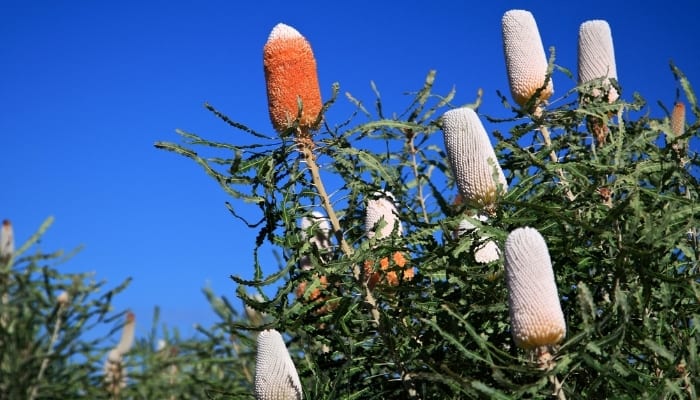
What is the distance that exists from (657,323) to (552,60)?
1.46 meters

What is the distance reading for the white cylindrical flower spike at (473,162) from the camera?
119 inches

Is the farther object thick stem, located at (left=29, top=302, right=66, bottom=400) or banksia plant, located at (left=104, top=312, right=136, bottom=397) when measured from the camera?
banksia plant, located at (left=104, top=312, right=136, bottom=397)

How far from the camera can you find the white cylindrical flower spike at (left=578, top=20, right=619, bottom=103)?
4438mm

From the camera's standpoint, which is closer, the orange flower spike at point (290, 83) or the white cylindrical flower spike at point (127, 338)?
the orange flower spike at point (290, 83)

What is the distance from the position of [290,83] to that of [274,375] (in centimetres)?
115

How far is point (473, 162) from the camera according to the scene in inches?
119

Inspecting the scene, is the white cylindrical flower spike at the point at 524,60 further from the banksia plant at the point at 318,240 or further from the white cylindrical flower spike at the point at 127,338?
the white cylindrical flower spike at the point at 127,338

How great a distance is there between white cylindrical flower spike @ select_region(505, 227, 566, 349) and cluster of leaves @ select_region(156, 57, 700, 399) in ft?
0.26

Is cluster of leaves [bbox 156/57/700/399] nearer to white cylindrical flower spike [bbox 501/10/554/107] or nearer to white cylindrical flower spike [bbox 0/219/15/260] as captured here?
white cylindrical flower spike [bbox 501/10/554/107]

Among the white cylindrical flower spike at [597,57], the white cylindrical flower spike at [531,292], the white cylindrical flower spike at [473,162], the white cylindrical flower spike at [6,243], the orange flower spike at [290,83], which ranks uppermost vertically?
the white cylindrical flower spike at [6,243]

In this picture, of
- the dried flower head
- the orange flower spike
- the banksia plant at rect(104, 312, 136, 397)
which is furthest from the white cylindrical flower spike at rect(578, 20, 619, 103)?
the banksia plant at rect(104, 312, 136, 397)

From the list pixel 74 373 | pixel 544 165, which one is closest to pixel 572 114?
pixel 544 165

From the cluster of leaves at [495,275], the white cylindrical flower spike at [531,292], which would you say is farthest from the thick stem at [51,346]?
→ the white cylindrical flower spike at [531,292]

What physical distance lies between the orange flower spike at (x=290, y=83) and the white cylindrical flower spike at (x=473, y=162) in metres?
0.73
